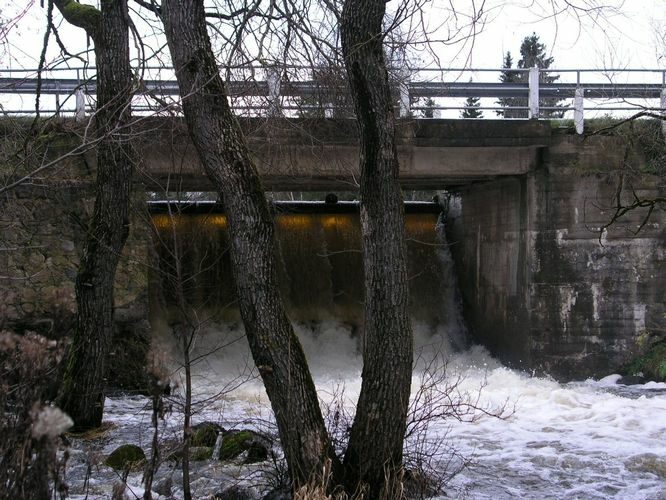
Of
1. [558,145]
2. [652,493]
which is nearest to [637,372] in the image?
[558,145]

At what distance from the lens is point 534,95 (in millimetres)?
12797

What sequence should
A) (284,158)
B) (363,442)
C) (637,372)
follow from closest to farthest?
1. (363,442)
2. (284,158)
3. (637,372)

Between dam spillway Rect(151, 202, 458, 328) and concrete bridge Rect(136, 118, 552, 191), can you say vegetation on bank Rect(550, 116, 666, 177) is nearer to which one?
concrete bridge Rect(136, 118, 552, 191)

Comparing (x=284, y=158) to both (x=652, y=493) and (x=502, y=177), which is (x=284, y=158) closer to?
(x=502, y=177)

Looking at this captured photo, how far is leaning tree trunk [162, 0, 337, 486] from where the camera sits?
5.36 meters

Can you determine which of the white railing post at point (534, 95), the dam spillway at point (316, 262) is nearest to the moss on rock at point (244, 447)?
the dam spillway at point (316, 262)

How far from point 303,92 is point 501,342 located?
293 inches

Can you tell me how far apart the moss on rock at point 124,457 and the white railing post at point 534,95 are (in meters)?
8.93

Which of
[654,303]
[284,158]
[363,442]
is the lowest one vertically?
[363,442]

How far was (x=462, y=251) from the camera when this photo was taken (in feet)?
52.5

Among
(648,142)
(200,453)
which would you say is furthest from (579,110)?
(200,453)

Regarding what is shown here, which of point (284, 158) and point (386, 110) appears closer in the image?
point (386, 110)

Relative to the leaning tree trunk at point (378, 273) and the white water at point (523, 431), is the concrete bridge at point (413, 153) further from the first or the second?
the leaning tree trunk at point (378, 273)

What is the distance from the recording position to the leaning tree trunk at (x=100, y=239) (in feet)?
26.5
